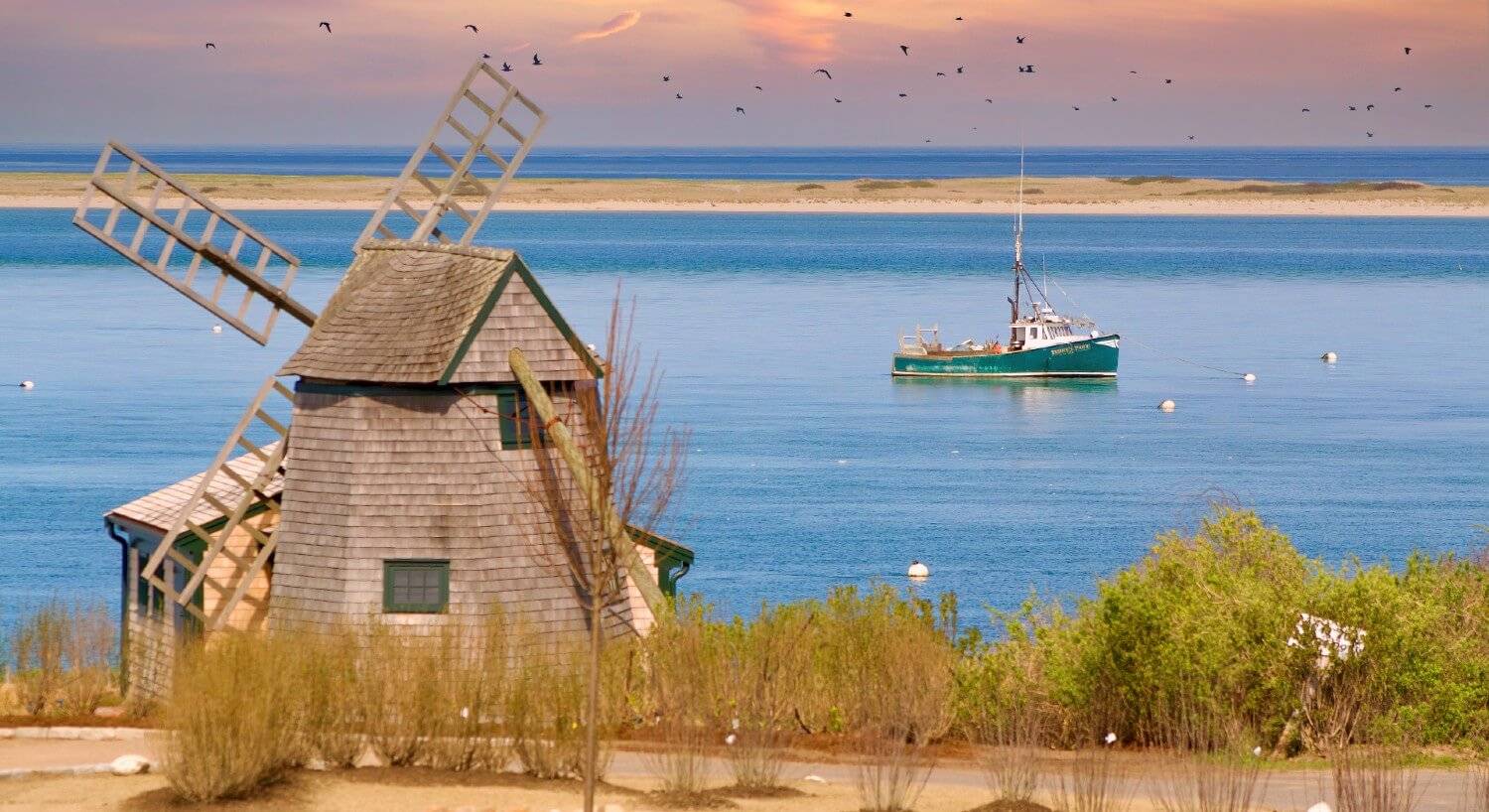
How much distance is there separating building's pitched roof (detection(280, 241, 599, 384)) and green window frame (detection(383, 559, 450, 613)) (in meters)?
2.27

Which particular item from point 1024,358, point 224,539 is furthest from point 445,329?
point 1024,358

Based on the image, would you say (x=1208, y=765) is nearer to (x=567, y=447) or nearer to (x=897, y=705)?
(x=897, y=705)

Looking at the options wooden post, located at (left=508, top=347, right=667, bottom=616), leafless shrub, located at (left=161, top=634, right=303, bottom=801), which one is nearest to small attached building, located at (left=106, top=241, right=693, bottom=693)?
wooden post, located at (left=508, top=347, right=667, bottom=616)

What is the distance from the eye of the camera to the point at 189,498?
28.0 m

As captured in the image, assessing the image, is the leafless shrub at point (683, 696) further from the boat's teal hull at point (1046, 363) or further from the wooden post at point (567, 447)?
the boat's teal hull at point (1046, 363)

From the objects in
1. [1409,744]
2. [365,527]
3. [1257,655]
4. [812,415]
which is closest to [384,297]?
[365,527]

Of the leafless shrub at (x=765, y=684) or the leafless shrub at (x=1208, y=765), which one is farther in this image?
the leafless shrub at (x=765, y=684)

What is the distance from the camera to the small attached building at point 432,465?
24672 millimetres

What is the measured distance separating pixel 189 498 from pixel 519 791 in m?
10.4

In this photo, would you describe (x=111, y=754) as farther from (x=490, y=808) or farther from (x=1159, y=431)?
(x=1159, y=431)

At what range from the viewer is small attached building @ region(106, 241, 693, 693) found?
80.9 feet

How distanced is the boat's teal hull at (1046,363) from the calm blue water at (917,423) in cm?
115

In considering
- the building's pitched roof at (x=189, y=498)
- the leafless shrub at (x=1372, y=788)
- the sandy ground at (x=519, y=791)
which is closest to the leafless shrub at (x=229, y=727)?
the sandy ground at (x=519, y=791)

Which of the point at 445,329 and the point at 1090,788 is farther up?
the point at 445,329
